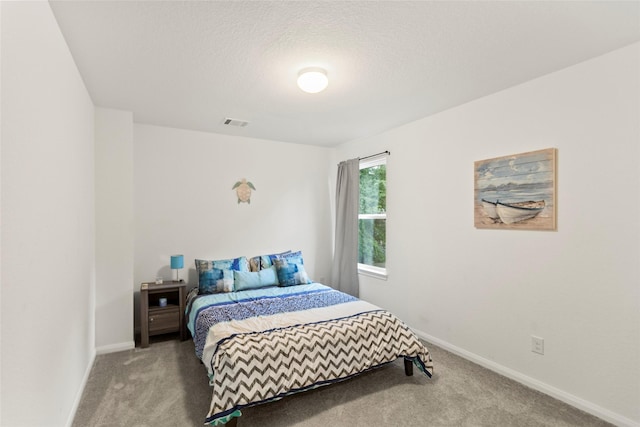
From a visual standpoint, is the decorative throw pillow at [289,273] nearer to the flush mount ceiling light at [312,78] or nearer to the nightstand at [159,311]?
the nightstand at [159,311]

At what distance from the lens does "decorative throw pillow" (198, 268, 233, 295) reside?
12.0 ft

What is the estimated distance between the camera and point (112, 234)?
10.9ft

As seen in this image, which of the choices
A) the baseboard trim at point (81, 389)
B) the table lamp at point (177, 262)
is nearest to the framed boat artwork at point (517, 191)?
the table lamp at point (177, 262)

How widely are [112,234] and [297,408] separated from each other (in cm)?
247

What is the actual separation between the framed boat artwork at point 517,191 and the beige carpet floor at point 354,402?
51.0 inches

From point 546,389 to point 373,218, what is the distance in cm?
251

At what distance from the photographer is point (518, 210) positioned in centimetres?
268

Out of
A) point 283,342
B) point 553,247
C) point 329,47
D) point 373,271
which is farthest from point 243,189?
point 553,247

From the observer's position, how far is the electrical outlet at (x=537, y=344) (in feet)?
8.31

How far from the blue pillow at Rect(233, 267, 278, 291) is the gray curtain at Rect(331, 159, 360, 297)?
3.56ft

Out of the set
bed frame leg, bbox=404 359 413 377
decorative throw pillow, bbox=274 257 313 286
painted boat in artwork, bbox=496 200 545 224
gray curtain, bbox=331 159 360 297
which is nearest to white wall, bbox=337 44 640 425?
painted boat in artwork, bbox=496 200 545 224

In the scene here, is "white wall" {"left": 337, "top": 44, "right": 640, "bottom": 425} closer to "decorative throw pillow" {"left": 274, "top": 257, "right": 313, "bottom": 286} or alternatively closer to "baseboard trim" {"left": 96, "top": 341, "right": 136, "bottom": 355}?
"decorative throw pillow" {"left": 274, "top": 257, "right": 313, "bottom": 286}

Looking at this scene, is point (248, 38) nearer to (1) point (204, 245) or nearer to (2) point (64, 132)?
(2) point (64, 132)

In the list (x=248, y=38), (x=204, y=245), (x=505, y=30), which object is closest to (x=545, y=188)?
(x=505, y=30)
